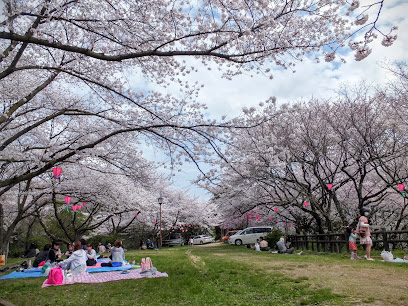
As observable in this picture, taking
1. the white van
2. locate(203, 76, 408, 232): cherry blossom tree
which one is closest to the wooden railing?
locate(203, 76, 408, 232): cherry blossom tree

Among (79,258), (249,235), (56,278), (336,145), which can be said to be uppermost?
(336,145)

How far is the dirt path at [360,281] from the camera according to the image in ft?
13.8

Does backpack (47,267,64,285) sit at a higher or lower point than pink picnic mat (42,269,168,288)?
higher

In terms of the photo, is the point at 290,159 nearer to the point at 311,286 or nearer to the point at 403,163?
the point at 403,163

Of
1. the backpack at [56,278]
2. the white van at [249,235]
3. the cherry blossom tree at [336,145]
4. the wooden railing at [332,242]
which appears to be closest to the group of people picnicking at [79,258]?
the backpack at [56,278]

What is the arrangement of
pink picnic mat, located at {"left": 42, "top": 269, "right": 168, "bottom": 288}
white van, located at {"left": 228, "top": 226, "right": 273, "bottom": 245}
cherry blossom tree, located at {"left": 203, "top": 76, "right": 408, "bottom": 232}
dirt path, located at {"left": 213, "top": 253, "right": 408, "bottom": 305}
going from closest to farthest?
dirt path, located at {"left": 213, "top": 253, "right": 408, "bottom": 305}
pink picnic mat, located at {"left": 42, "top": 269, "right": 168, "bottom": 288}
cherry blossom tree, located at {"left": 203, "top": 76, "right": 408, "bottom": 232}
white van, located at {"left": 228, "top": 226, "right": 273, "bottom": 245}

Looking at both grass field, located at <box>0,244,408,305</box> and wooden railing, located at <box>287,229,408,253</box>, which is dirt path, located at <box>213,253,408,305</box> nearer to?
grass field, located at <box>0,244,408,305</box>

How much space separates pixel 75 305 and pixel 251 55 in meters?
5.04

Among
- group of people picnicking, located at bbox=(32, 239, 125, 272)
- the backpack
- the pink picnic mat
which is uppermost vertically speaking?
group of people picnicking, located at bbox=(32, 239, 125, 272)

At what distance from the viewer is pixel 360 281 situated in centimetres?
531

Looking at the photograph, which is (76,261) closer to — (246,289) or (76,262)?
(76,262)

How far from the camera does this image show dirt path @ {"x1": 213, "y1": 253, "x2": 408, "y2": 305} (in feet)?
13.8

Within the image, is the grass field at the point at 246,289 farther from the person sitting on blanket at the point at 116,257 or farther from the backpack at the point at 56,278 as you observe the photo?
the person sitting on blanket at the point at 116,257

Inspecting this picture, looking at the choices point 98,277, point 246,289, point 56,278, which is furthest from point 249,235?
point 246,289
